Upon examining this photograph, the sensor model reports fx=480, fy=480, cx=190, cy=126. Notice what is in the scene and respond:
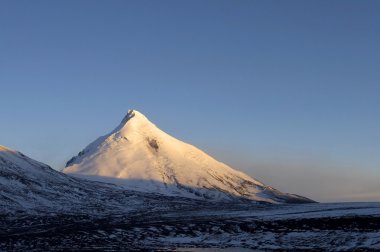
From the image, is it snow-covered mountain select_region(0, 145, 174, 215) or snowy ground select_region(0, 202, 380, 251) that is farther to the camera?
snow-covered mountain select_region(0, 145, 174, 215)

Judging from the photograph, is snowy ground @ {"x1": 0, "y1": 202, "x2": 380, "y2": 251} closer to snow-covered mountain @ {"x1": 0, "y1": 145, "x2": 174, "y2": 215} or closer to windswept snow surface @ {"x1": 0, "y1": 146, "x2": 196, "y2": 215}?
windswept snow surface @ {"x1": 0, "y1": 146, "x2": 196, "y2": 215}

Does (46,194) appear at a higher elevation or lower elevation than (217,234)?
higher

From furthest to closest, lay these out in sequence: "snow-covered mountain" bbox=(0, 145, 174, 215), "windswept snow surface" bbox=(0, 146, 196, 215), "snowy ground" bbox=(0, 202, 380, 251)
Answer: "snow-covered mountain" bbox=(0, 145, 174, 215) < "windswept snow surface" bbox=(0, 146, 196, 215) < "snowy ground" bbox=(0, 202, 380, 251)

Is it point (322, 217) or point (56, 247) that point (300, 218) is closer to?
point (322, 217)

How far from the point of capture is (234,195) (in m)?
196

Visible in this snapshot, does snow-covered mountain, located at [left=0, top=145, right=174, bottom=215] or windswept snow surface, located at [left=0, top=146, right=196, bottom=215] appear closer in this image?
windswept snow surface, located at [left=0, top=146, right=196, bottom=215]

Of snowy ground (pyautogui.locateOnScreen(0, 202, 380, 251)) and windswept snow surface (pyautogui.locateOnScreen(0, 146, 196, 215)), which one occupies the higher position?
windswept snow surface (pyautogui.locateOnScreen(0, 146, 196, 215))

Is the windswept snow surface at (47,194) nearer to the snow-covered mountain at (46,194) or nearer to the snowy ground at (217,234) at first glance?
the snow-covered mountain at (46,194)

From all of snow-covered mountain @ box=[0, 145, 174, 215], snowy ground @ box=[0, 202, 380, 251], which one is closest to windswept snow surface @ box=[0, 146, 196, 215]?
snow-covered mountain @ box=[0, 145, 174, 215]

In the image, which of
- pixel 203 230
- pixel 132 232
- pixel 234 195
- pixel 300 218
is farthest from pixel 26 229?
pixel 234 195

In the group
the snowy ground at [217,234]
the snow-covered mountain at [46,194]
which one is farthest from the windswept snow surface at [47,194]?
the snowy ground at [217,234]

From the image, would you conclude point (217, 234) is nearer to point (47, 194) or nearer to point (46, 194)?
point (46, 194)

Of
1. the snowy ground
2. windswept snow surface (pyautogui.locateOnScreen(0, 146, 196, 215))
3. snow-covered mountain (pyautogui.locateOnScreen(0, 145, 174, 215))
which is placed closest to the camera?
the snowy ground

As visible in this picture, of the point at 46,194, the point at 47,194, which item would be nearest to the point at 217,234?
the point at 46,194
